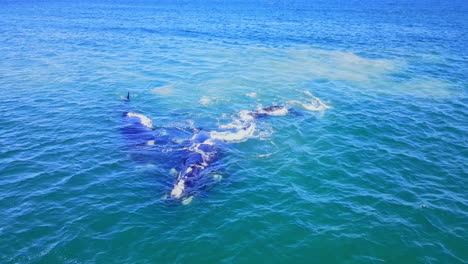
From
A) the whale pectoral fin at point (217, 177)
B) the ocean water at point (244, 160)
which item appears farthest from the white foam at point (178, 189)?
the whale pectoral fin at point (217, 177)

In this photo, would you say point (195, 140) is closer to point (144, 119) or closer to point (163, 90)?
point (144, 119)

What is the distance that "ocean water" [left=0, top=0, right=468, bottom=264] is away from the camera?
56.8ft

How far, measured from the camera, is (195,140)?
27094 millimetres

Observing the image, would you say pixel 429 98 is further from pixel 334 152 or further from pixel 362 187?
pixel 362 187

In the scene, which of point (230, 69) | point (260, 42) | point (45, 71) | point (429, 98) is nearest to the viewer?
point (429, 98)

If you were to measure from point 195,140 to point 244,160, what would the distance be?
5.00 m

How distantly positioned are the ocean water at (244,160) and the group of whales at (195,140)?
0.82 m

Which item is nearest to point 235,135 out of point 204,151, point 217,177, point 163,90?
point 204,151

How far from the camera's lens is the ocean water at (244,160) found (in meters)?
17.3

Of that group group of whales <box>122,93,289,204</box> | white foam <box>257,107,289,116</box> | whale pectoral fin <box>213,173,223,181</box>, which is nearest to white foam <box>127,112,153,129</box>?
group of whales <box>122,93,289,204</box>

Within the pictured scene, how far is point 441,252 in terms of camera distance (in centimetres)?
1681

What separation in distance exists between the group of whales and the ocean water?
0.82 metres

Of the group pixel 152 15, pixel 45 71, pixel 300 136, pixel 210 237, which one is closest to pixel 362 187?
pixel 300 136

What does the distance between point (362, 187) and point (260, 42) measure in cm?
5423
